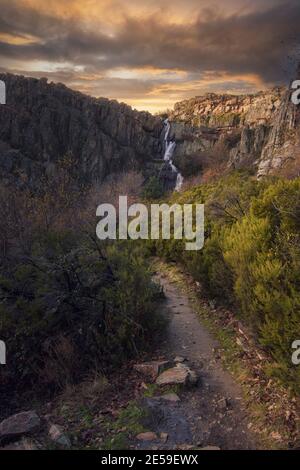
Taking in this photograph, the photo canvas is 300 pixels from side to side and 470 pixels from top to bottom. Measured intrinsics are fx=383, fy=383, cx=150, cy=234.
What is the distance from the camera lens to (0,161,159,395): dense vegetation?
24.2 ft

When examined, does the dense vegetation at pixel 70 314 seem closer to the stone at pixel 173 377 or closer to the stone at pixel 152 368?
the stone at pixel 152 368

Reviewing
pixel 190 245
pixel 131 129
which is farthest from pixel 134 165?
pixel 190 245

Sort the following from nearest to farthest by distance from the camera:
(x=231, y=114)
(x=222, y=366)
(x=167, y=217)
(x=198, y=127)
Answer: (x=222, y=366), (x=167, y=217), (x=198, y=127), (x=231, y=114)

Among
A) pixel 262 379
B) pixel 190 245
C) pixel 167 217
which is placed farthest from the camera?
pixel 167 217

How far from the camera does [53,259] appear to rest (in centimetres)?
876

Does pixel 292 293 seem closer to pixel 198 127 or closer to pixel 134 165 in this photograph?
pixel 134 165

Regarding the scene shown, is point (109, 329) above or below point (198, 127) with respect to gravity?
below

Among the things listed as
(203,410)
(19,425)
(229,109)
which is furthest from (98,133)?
(203,410)

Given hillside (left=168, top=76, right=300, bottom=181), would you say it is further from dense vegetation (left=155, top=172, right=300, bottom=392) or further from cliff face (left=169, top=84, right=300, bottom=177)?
dense vegetation (left=155, top=172, right=300, bottom=392)

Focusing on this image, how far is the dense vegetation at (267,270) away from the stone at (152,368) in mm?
1708

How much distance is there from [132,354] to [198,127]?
4744 cm

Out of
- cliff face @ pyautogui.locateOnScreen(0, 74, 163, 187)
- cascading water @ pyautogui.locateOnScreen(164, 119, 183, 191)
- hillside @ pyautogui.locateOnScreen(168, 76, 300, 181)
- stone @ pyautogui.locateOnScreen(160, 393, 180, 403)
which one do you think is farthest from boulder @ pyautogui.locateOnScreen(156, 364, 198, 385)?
cliff face @ pyautogui.locateOnScreen(0, 74, 163, 187)

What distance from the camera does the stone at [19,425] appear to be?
212 inches

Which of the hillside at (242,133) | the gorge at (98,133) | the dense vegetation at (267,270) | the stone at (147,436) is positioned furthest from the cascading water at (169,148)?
the stone at (147,436)
